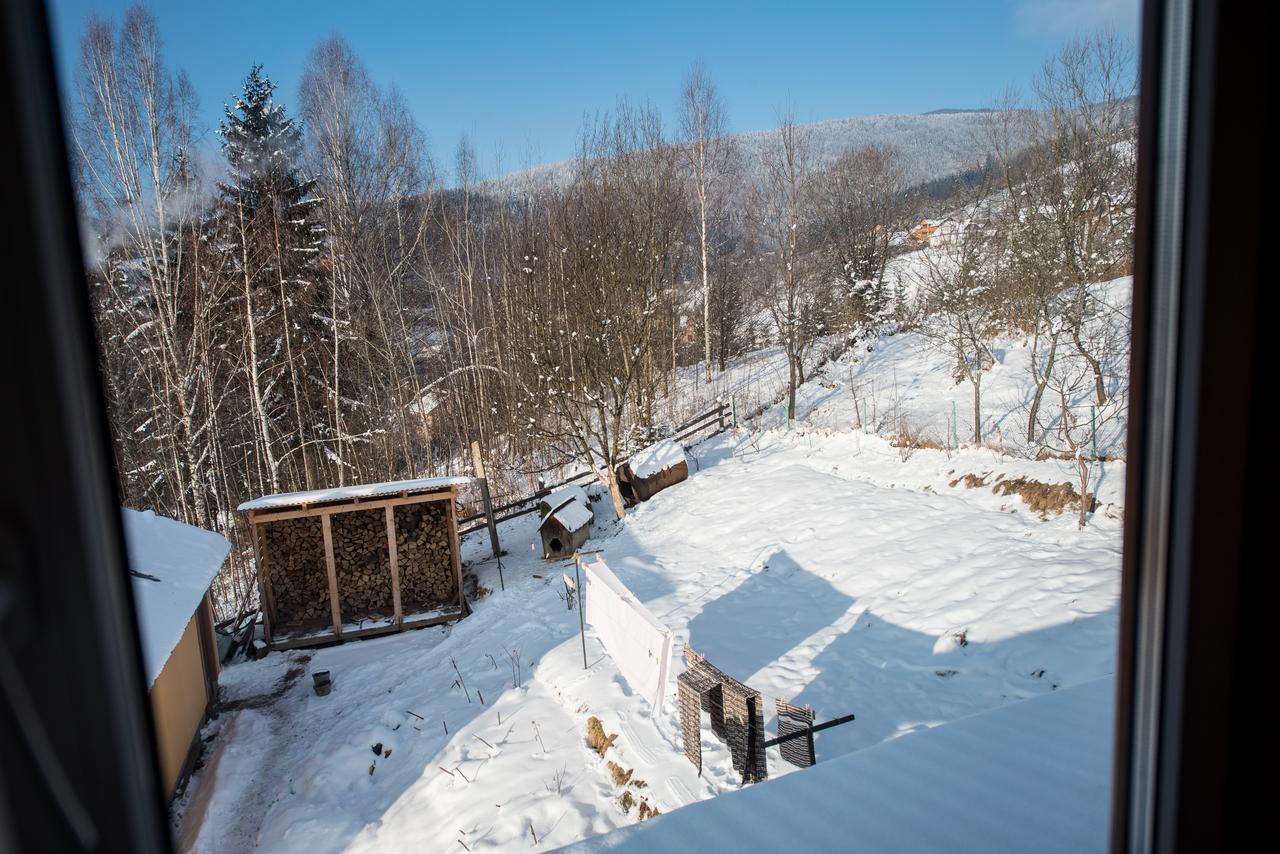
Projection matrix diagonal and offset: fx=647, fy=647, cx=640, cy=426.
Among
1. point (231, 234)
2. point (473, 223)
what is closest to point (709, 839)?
point (231, 234)

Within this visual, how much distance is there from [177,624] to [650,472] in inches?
344

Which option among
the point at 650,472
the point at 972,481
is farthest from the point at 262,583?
the point at 972,481

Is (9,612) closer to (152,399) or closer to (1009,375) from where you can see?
(152,399)

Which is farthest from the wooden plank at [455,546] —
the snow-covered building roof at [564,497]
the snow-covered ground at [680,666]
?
the snow-covered building roof at [564,497]

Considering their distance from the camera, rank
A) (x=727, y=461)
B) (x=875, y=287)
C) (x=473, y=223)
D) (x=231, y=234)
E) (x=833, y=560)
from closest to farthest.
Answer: (x=833, y=560) → (x=231, y=234) → (x=727, y=461) → (x=473, y=223) → (x=875, y=287)

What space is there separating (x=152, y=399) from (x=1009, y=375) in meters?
16.3

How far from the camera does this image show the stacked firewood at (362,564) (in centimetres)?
1004

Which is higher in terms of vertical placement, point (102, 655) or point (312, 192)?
point (312, 192)

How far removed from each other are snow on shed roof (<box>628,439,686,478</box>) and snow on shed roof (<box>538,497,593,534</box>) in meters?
A: 1.77

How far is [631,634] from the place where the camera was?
5414 millimetres

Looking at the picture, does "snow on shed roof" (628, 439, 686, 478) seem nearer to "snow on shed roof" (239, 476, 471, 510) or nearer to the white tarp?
"snow on shed roof" (239, 476, 471, 510)

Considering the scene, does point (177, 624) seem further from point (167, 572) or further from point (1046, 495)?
point (1046, 495)

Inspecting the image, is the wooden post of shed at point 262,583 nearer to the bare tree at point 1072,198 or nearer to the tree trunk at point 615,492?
the tree trunk at point 615,492

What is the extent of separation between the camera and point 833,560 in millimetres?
8273
